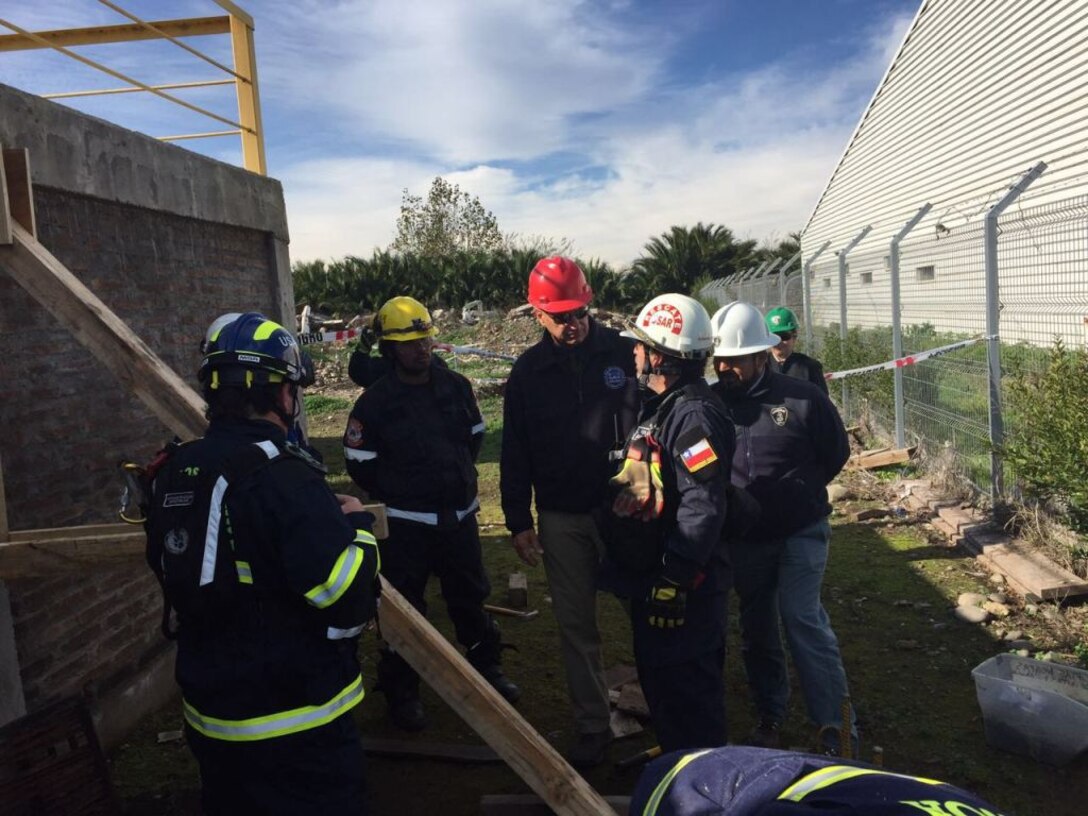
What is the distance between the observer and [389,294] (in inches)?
1124

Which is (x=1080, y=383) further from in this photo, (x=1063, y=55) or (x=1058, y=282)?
(x=1063, y=55)

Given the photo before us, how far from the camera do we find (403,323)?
4.13m

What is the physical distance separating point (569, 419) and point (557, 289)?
1.89 ft

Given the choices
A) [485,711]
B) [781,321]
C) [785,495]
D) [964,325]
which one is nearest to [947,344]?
[964,325]

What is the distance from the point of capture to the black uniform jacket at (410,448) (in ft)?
13.4

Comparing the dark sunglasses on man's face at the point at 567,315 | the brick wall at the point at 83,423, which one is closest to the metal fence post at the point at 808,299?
the dark sunglasses on man's face at the point at 567,315

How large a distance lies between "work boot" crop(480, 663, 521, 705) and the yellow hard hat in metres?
1.79

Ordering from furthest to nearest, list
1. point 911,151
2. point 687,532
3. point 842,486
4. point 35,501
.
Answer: point 911,151 → point 842,486 → point 35,501 → point 687,532

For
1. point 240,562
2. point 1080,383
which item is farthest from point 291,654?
point 1080,383

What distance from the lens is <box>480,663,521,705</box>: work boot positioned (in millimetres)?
4336

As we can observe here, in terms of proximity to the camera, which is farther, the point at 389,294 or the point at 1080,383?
the point at 389,294

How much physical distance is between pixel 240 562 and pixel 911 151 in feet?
64.4

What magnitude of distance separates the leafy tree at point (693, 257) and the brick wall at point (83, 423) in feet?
99.3

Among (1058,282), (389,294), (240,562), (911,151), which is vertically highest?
(911,151)
